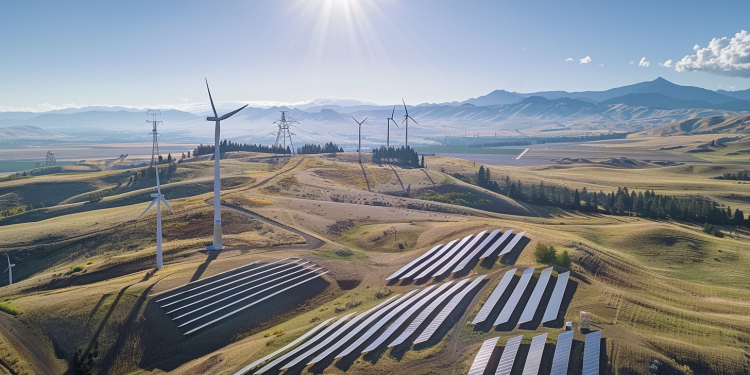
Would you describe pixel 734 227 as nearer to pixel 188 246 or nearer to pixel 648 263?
pixel 648 263

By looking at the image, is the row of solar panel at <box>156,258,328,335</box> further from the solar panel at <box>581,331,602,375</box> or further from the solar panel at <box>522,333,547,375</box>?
the solar panel at <box>581,331,602,375</box>

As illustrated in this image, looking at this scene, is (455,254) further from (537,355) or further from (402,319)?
(537,355)

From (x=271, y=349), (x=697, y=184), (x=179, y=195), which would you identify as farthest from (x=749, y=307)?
(x=697, y=184)

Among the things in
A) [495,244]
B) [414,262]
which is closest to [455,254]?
[414,262]

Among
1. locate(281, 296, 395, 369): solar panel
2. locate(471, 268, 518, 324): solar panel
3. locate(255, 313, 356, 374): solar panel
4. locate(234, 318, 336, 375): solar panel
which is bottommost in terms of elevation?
locate(234, 318, 336, 375): solar panel

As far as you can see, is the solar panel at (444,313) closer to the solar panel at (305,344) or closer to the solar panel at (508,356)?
the solar panel at (508,356)

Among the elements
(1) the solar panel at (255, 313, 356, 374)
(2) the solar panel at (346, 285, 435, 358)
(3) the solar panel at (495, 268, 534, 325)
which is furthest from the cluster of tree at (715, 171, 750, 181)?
(1) the solar panel at (255, 313, 356, 374)
